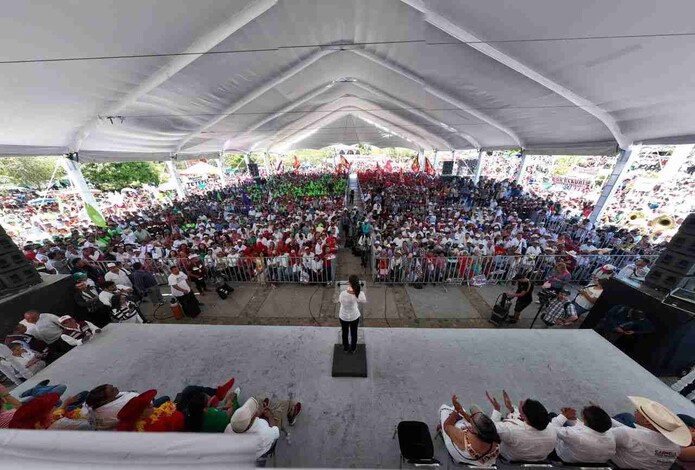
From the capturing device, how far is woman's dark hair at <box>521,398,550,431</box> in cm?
224

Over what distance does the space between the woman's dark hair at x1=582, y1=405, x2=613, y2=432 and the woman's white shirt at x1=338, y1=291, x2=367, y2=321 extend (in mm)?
2447

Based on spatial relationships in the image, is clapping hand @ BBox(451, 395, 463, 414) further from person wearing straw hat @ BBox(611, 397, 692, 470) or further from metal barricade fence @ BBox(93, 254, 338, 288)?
metal barricade fence @ BBox(93, 254, 338, 288)

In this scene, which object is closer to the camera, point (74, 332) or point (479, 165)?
point (74, 332)

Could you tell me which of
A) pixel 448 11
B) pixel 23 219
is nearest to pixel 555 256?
pixel 448 11

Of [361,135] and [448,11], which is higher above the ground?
[361,135]

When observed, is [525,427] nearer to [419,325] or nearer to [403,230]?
[419,325]

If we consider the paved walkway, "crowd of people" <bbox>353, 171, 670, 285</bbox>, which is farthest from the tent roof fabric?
the paved walkway

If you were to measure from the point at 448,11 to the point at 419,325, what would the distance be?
8.84 meters

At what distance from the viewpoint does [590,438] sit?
2.30m

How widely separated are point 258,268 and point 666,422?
7585 millimetres

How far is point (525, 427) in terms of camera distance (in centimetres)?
234

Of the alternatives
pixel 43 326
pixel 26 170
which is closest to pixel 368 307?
pixel 43 326

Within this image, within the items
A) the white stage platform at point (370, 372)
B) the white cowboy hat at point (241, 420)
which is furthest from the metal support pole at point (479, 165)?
the white cowboy hat at point (241, 420)

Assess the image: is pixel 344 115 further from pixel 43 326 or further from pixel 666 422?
pixel 666 422
